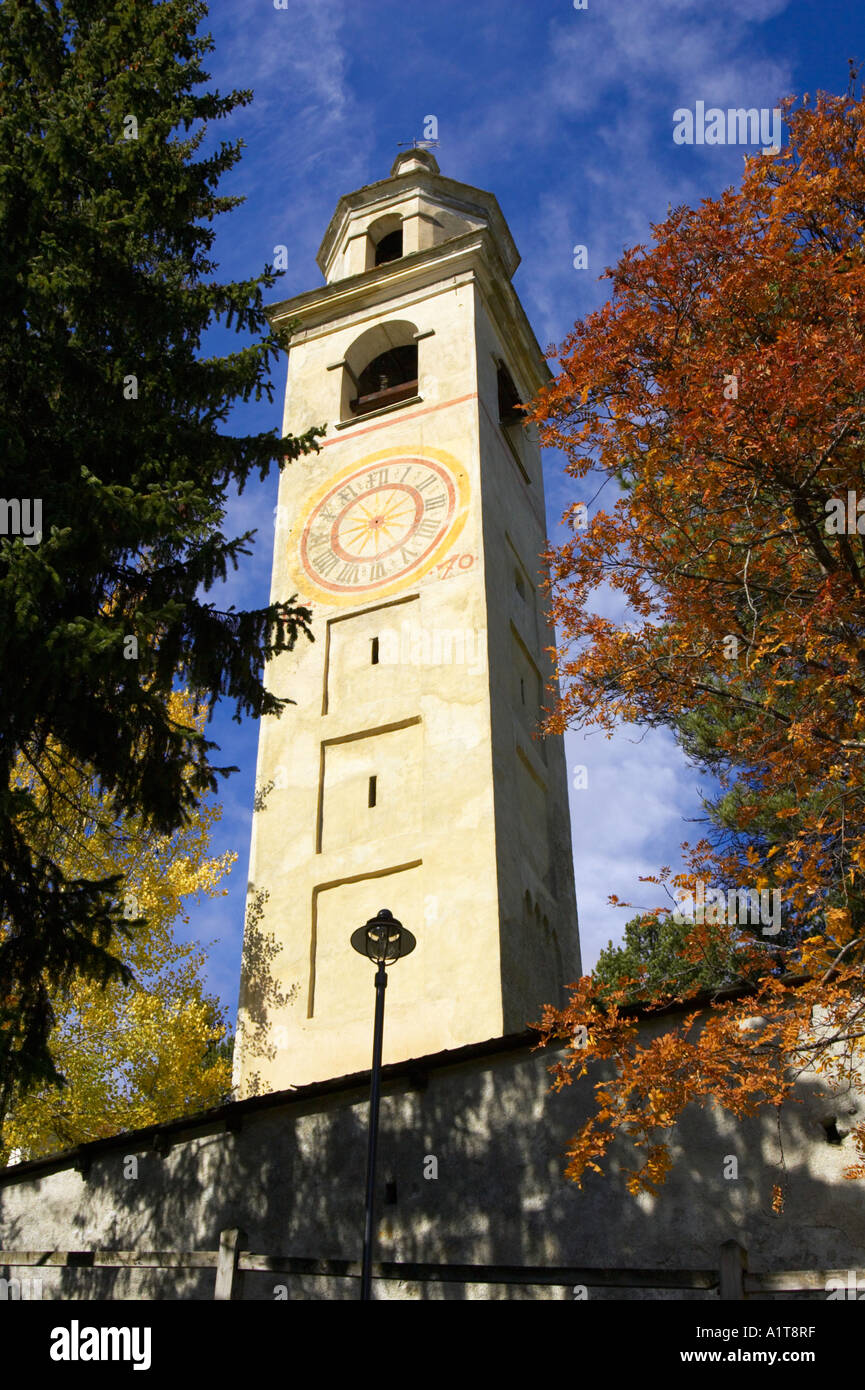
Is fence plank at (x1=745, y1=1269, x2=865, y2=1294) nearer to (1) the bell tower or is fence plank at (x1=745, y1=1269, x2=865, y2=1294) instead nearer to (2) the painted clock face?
(1) the bell tower

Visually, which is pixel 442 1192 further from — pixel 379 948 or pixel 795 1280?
pixel 795 1280

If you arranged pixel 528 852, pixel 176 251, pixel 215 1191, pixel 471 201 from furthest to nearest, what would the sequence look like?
pixel 471 201, pixel 528 852, pixel 176 251, pixel 215 1191

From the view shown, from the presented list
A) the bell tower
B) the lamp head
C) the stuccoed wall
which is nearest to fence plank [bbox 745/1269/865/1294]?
the stuccoed wall

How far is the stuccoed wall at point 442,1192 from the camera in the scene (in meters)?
9.86

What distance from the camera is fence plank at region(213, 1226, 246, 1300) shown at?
8.57m

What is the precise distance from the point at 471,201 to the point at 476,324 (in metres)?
5.46

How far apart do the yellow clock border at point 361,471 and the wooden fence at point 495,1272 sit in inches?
537

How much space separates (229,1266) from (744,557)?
258 inches

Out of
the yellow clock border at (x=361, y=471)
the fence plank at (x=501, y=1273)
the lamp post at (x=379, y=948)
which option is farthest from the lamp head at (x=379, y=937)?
the yellow clock border at (x=361, y=471)

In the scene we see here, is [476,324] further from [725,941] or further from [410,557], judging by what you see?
[725,941]

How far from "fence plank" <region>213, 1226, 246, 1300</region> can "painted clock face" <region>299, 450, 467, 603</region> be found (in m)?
14.0
